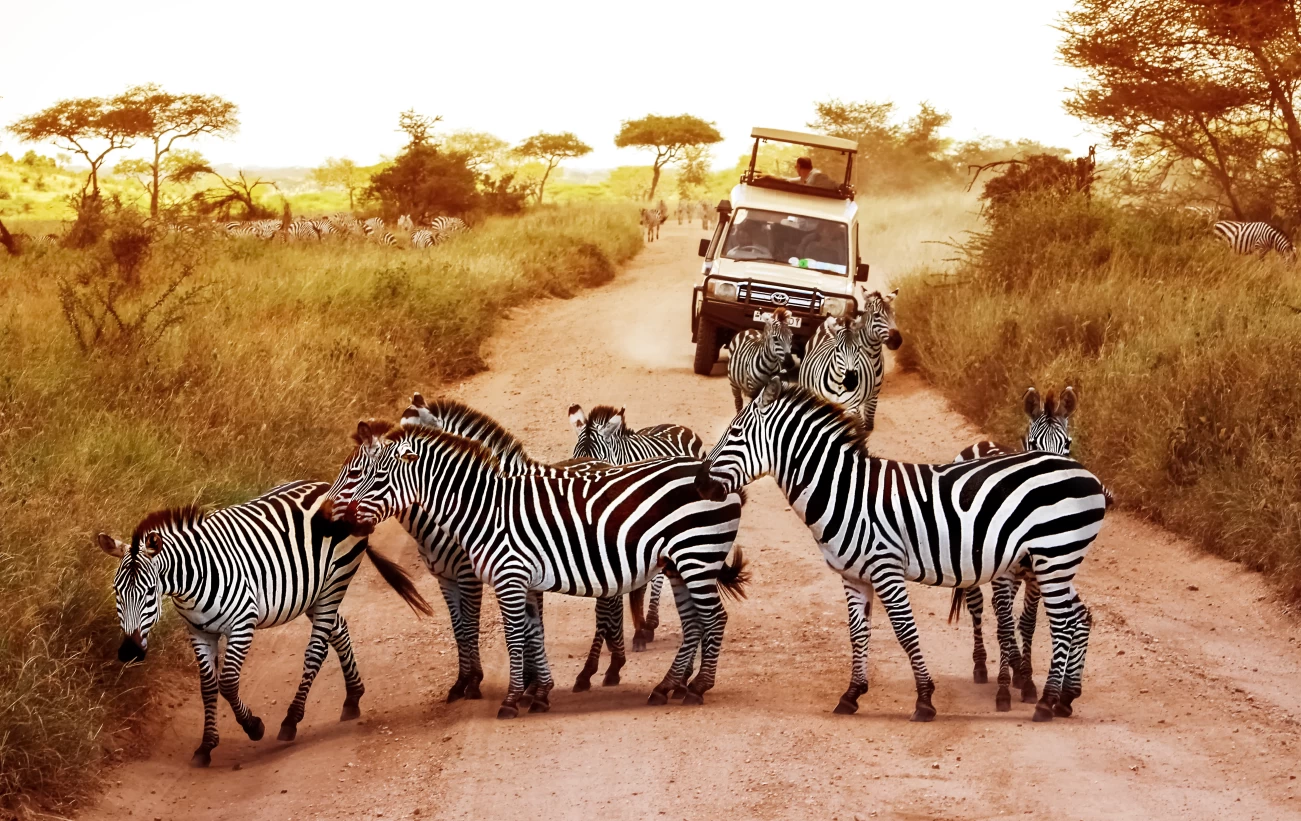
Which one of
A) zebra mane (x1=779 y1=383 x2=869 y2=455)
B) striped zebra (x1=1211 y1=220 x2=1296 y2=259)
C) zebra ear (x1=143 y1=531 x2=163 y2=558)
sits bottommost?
zebra ear (x1=143 y1=531 x2=163 y2=558)

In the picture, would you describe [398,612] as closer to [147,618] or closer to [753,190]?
[147,618]

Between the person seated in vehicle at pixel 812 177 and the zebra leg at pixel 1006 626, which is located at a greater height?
the person seated in vehicle at pixel 812 177

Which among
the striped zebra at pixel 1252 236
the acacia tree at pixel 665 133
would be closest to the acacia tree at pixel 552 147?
the acacia tree at pixel 665 133

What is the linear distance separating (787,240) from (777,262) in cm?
35

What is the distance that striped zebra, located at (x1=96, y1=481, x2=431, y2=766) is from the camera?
6.14 metres

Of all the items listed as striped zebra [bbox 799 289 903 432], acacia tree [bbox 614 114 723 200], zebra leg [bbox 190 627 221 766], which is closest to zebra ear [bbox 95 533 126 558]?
zebra leg [bbox 190 627 221 766]

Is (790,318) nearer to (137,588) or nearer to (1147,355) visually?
(1147,355)

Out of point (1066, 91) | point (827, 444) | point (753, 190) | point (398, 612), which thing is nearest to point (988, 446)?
point (827, 444)

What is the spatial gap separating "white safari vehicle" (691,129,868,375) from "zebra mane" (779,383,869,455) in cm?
774

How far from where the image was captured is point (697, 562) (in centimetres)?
645

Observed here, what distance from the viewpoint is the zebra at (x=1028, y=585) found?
6.61 metres

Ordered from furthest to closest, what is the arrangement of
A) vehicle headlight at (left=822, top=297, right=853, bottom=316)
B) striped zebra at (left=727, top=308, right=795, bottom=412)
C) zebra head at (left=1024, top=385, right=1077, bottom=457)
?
vehicle headlight at (left=822, top=297, right=853, bottom=316) → striped zebra at (left=727, top=308, right=795, bottom=412) → zebra head at (left=1024, top=385, right=1077, bottom=457)

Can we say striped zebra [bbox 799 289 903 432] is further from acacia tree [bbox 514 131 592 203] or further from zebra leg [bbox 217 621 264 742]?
acacia tree [bbox 514 131 592 203]

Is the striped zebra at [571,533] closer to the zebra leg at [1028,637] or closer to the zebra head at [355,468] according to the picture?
the zebra head at [355,468]
